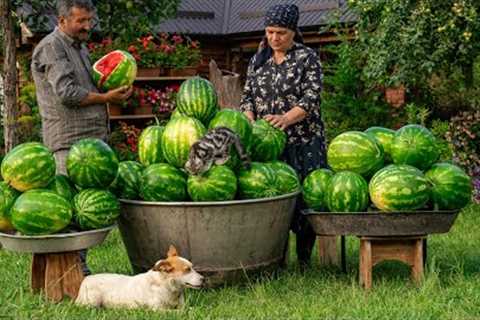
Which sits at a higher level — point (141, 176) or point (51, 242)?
point (141, 176)

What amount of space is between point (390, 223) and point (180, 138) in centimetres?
139

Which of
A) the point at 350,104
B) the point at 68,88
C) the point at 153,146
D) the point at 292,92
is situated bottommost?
the point at 350,104

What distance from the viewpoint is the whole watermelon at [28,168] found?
473 cm

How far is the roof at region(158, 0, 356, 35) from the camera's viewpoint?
14.8 metres

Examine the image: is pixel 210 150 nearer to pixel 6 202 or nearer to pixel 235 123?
pixel 235 123

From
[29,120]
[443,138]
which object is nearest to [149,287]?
[443,138]

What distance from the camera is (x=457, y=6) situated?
7.98 m

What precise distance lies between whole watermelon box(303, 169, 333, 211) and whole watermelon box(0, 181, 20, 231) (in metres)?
1.83

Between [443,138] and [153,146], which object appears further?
[443,138]

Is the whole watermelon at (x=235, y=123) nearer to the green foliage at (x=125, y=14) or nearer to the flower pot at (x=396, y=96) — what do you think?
the green foliage at (x=125, y=14)

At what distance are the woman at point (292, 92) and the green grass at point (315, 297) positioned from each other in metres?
0.70

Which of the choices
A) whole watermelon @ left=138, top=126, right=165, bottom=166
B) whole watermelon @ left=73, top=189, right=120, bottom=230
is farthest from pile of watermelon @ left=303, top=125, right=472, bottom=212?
whole watermelon @ left=73, top=189, right=120, bottom=230

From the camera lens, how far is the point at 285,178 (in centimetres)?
520

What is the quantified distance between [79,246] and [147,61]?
8.75 metres
